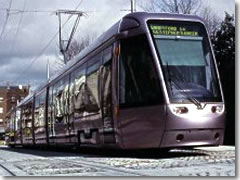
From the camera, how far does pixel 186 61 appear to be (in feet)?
30.8

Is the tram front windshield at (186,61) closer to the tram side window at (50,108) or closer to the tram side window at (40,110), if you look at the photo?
the tram side window at (50,108)

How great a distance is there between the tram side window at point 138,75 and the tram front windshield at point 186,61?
221 mm

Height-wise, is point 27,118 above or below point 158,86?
below

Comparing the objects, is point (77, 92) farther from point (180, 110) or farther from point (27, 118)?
point (27, 118)

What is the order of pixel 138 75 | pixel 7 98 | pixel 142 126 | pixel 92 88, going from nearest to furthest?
pixel 142 126
pixel 138 75
pixel 92 88
pixel 7 98

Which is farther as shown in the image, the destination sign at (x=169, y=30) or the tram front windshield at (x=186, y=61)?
the destination sign at (x=169, y=30)

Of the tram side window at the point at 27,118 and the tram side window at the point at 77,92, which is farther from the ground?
the tram side window at the point at 77,92

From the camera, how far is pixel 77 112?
1248 cm

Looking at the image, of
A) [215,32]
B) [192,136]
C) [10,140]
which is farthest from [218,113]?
[10,140]

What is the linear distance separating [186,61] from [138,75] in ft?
3.05

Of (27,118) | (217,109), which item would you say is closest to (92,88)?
(217,109)

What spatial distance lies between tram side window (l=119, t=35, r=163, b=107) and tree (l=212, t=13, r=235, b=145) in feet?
18.1

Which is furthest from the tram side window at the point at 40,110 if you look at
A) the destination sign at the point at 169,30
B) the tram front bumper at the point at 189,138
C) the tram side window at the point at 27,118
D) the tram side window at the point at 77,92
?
the tram front bumper at the point at 189,138

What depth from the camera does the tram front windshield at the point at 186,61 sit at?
920cm
